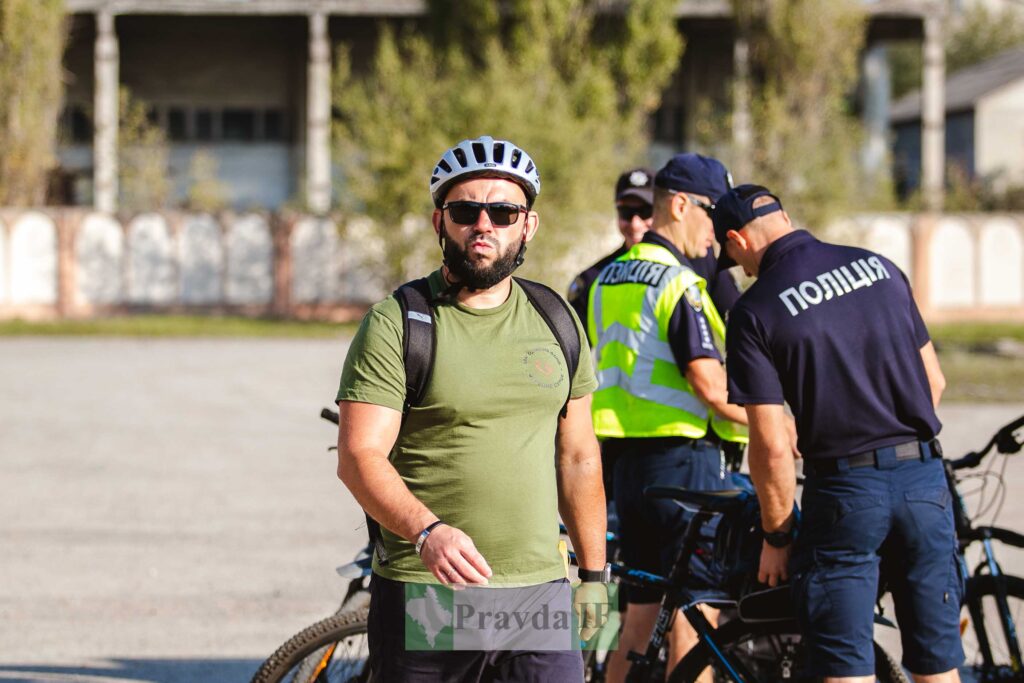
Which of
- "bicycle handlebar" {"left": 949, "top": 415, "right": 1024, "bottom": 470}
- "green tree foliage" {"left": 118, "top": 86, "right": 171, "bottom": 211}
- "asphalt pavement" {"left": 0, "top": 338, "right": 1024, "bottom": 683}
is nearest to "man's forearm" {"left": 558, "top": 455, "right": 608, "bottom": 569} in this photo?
"bicycle handlebar" {"left": 949, "top": 415, "right": 1024, "bottom": 470}

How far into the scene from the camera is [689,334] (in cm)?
517

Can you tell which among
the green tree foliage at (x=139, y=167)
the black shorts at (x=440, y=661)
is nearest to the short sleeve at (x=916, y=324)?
the black shorts at (x=440, y=661)

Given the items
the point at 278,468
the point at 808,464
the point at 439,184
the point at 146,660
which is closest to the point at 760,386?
the point at 808,464

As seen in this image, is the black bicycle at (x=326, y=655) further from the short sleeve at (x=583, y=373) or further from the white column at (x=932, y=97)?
the white column at (x=932, y=97)

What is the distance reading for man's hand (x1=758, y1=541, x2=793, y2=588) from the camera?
14.4ft

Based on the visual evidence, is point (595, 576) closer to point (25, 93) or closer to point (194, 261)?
point (194, 261)

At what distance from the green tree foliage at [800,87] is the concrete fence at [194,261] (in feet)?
4.92

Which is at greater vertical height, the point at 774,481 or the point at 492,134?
the point at 492,134

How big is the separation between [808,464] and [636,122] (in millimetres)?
28576

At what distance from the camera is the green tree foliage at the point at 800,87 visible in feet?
103

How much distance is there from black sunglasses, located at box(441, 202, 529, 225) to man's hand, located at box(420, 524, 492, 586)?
0.79m

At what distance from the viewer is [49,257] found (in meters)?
31.2

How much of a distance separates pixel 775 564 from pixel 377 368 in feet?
4.98

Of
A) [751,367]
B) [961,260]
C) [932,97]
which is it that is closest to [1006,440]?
[751,367]
